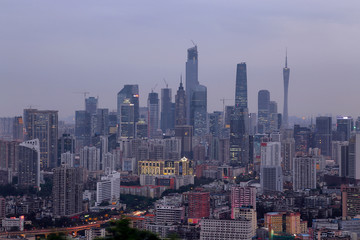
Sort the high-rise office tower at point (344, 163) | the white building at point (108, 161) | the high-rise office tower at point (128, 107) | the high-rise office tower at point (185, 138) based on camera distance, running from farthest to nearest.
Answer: the high-rise office tower at point (128, 107) < the high-rise office tower at point (185, 138) < the white building at point (108, 161) < the high-rise office tower at point (344, 163)

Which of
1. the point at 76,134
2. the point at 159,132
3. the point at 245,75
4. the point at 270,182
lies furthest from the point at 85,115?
the point at 270,182

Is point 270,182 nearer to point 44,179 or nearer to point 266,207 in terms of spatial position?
point 266,207

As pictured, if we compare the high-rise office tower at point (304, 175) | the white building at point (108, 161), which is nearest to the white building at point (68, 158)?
the white building at point (108, 161)

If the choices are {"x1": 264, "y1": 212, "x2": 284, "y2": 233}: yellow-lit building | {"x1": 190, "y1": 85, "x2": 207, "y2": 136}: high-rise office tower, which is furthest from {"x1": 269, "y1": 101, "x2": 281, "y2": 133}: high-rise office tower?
{"x1": 264, "y1": 212, "x2": 284, "y2": 233}: yellow-lit building

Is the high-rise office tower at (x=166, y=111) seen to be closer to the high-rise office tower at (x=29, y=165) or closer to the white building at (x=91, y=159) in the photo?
the white building at (x=91, y=159)

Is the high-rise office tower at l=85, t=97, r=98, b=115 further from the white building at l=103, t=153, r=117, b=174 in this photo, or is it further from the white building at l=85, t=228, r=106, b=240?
the white building at l=85, t=228, r=106, b=240
